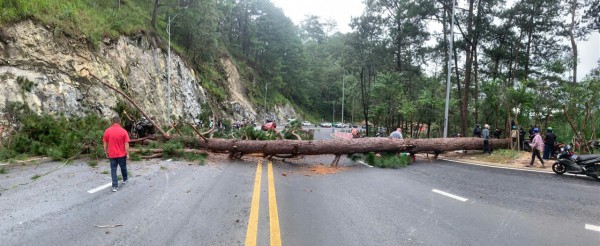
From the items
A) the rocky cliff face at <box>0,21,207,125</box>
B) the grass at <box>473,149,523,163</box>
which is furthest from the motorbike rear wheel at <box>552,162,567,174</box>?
the rocky cliff face at <box>0,21,207,125</box>

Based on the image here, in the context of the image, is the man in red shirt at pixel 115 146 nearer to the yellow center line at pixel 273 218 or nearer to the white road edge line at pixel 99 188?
the white road edge line at pixel 99 188

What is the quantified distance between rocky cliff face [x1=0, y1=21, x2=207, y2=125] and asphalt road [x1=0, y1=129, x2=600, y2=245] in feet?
26.8

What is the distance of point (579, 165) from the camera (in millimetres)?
9438

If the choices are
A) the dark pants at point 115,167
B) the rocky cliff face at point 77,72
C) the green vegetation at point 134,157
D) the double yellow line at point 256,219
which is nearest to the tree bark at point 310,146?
the green vegetation at point 134,157

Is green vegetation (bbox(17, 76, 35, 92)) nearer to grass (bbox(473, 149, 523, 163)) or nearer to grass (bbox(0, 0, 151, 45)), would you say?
grass (bbox(0, 0, 151, 45))

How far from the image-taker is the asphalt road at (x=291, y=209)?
4348 mm

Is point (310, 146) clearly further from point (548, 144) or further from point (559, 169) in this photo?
point (548, 144)

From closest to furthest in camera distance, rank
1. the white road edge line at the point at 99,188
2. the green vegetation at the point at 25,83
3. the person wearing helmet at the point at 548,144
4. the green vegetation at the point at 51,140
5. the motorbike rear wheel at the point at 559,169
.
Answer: the white road edge line at the point at 99,188
the motorbike rear wheel at the point at 559,169
the green vegetation at the point at 51,140
the person wearing helmet at the point at 548,144
the green vegetation at the point at 25,83

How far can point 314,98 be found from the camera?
87938 mm

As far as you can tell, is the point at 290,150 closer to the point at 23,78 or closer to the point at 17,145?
the point at 17,145

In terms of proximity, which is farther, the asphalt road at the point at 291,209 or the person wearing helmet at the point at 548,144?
the person wearing helmet at the point at 548,144

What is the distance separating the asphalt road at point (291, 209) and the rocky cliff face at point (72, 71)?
26.8 ft

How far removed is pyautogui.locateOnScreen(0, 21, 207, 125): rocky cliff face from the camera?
1516cm

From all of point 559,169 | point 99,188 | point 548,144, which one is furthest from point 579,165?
point 99,188
